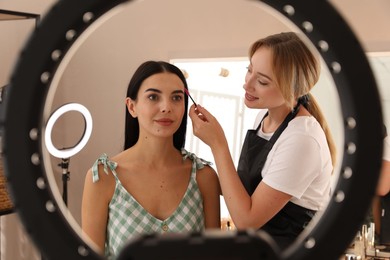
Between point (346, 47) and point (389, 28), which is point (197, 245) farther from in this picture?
point (389, 28)

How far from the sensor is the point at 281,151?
815 mm

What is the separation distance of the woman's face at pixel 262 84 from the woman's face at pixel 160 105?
12 centimetres

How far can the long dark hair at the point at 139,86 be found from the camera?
933mm

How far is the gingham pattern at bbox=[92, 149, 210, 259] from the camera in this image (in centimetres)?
84

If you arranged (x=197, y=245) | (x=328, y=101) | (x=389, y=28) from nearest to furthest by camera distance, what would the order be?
(x=197, y=245) < (x=328, y=101) < (x=389, y=28)

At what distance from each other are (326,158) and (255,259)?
65 centimetres

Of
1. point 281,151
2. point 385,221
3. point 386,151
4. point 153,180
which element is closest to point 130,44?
point 385,221

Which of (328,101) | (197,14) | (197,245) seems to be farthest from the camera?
A: (197,14)

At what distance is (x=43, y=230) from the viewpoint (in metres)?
0.21

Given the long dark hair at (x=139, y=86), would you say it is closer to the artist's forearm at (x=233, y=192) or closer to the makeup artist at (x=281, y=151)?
the makeup artist at (x=281, y=151)

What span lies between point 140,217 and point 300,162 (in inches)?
10.6

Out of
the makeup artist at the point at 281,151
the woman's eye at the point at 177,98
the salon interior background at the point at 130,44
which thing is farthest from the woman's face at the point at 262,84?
the salon interior background at the point at 130,44

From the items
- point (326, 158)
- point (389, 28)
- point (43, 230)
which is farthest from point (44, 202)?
point (389, 28)

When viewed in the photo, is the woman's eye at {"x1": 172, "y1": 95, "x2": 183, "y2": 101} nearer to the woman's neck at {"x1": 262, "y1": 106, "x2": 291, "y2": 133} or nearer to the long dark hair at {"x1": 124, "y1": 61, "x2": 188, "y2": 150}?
the long dark hair at {"x1": 124, "y1": 61, "x2": 188, "y2": 150}
